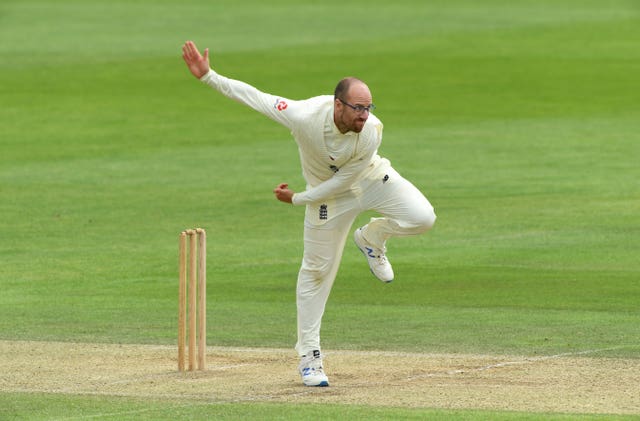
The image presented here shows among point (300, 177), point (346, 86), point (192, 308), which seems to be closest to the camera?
point (346, 86)

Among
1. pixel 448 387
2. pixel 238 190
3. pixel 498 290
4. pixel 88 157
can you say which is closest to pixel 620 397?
pixel 448 387

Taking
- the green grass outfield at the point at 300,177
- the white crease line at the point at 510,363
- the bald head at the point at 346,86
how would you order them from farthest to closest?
the green grass outfield at the point at 300,177 → the white crease line at the point at 510,363 → the bald head at the point at 346,86

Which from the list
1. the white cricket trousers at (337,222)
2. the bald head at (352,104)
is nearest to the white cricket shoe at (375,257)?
the white cricket trousers at (337,222)

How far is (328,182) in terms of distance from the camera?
1192 cm

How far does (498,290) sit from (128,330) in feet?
13.8

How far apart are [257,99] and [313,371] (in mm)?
2020

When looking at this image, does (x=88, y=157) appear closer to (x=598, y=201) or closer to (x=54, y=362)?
(x=598, y=201)

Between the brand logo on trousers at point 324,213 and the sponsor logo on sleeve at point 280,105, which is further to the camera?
the brand logo on trousers at point 324,213

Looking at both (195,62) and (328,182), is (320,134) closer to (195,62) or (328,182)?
(328,182)

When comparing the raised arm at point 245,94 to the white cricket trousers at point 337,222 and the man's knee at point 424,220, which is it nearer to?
the white cricket trousers at point 337,222

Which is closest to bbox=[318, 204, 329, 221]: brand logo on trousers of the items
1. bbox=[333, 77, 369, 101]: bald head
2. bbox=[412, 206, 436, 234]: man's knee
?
bbox=[412, 206, 436, 234]: man's knee

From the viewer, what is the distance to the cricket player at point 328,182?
11.7m

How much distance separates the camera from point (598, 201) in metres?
23.9

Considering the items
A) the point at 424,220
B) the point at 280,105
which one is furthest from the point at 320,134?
the point at 424,220
